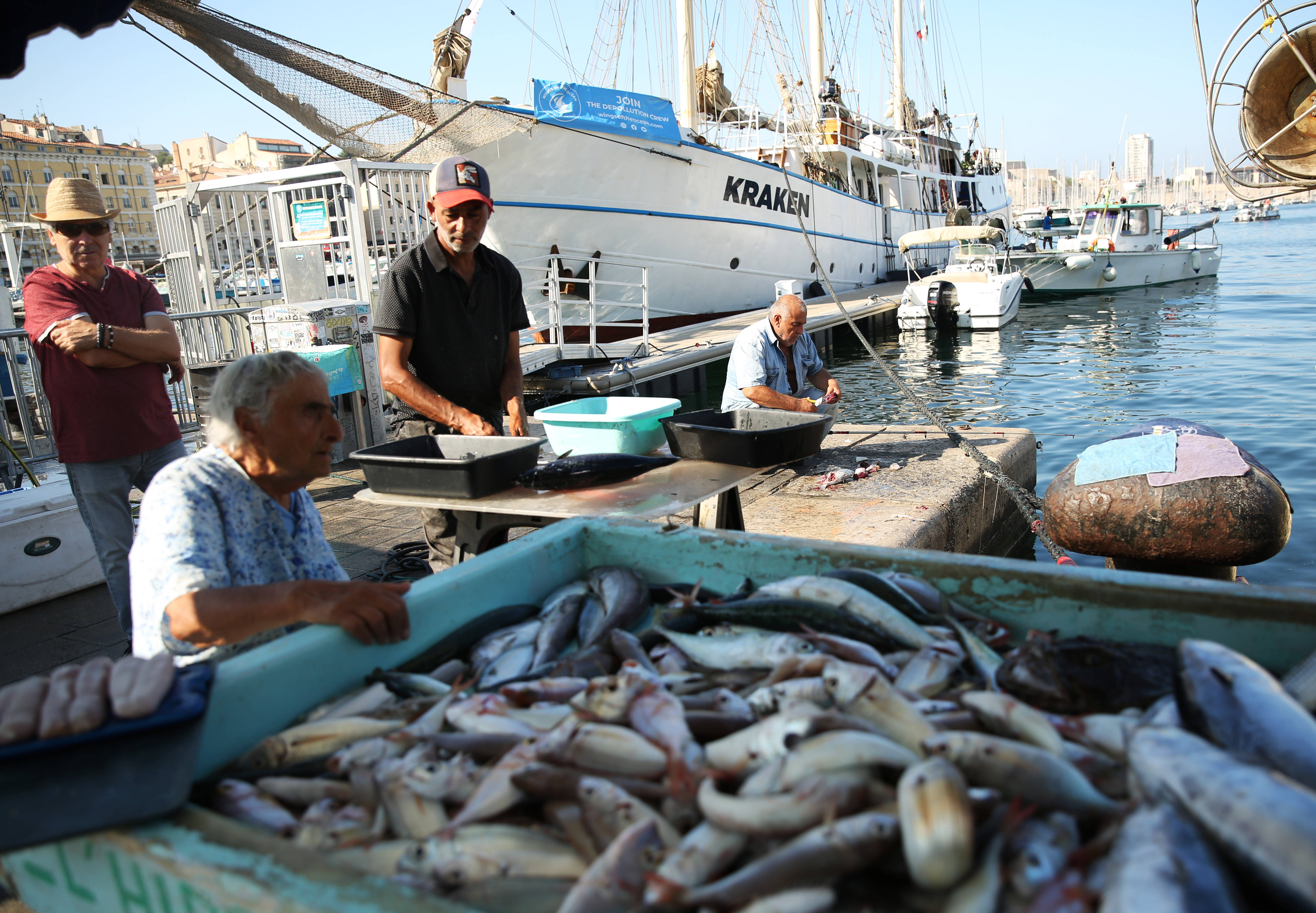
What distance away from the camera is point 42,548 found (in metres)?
4.88

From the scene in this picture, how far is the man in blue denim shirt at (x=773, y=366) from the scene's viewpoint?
5859 mm

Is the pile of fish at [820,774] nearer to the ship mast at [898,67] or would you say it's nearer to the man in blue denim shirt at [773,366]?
the man in blue denim shirt at [773,366]

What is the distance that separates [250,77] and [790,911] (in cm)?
833

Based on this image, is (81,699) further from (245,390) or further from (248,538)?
(245,390)

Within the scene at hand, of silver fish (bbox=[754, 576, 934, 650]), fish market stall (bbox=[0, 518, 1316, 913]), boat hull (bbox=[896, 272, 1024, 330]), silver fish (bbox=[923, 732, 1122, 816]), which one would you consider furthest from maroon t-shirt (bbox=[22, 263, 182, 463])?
boat hull (bbox=[896, 272, 1024, 330])

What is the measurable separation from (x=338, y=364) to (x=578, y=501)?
5042 mm

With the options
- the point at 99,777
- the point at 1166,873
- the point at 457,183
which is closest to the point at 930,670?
the point at 1166,873

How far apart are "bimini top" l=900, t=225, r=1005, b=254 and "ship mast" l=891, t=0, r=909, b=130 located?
923 cm

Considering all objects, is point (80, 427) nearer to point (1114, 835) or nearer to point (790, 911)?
point (790, 911)

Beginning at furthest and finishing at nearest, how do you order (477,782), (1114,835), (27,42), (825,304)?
(825,304) < (27,42) < (477,782) < (1114,835)

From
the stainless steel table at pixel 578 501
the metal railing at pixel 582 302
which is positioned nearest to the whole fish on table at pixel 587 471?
the stainless steel table at pixel 578 501

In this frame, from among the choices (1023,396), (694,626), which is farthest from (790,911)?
(1023,396)

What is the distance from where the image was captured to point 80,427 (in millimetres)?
3715

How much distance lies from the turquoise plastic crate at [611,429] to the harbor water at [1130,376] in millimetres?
4676
